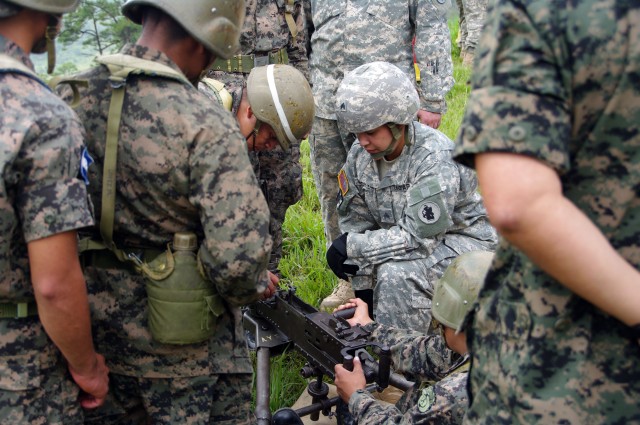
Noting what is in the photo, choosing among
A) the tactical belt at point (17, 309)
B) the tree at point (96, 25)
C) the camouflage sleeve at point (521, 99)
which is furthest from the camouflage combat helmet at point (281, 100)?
the tree at point (96, 25)

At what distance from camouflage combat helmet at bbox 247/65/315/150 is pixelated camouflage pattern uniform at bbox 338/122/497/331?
31.1 inches

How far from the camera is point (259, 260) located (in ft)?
7.06

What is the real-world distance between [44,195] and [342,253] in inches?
92.7

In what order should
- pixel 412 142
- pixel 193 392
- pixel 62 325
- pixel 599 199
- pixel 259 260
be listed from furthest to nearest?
pixel 412 142, pixel 193 392, pixel 259 260, pixel 62 325, pixel 599 199

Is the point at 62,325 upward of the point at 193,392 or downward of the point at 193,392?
upward

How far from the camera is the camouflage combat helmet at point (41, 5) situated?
1.86 meters

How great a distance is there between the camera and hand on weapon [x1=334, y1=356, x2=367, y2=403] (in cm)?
292

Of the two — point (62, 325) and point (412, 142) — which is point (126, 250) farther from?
point (412, 142)

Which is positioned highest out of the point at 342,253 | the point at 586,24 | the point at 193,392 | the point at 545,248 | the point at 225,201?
the point at 586,24

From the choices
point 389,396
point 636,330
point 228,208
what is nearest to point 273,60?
point 389,396

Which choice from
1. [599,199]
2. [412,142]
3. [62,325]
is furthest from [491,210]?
[412,142]

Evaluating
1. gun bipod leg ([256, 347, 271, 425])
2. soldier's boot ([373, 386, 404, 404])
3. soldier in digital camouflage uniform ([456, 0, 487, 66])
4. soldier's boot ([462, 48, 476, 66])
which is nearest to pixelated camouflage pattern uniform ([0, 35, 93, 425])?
gun bipod leg ([256, 347, 271, 425])

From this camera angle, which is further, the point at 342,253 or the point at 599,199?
the point at 342,253

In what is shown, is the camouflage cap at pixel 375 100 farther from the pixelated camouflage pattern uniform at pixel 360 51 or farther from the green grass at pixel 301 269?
the green grass at pixel 301 269
